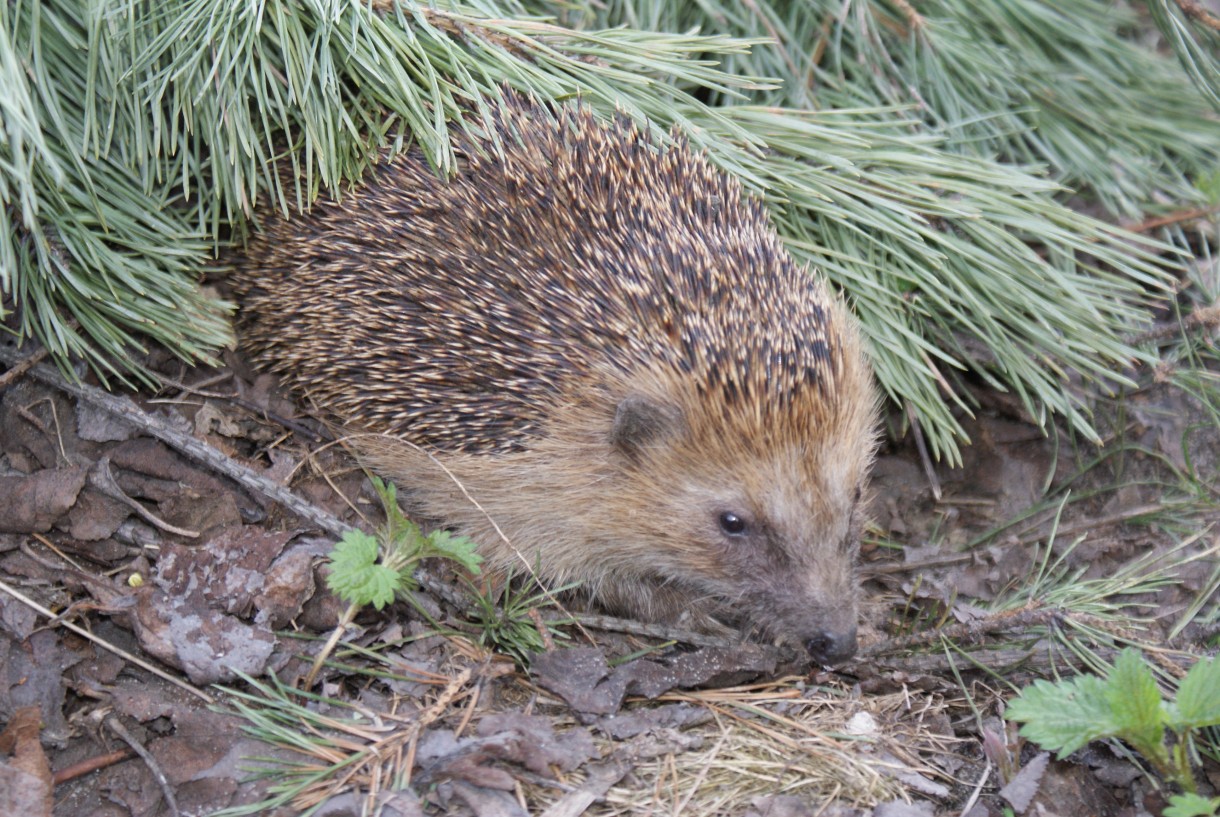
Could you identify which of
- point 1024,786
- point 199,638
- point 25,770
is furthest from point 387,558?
point 1024,786

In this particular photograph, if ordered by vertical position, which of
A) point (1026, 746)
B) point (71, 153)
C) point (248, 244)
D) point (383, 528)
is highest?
point (71, 153)

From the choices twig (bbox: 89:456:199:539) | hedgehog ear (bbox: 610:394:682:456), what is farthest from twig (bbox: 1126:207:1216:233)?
twig (bbox: 89:456:199:539)

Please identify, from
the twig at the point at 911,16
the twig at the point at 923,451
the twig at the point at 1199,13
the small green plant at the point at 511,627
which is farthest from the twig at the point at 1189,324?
the small green plant at the point at 511,627

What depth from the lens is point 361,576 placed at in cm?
362

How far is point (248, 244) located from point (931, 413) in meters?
3.08

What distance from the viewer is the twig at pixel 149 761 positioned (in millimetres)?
3426

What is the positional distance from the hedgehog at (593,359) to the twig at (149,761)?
4.77 ft

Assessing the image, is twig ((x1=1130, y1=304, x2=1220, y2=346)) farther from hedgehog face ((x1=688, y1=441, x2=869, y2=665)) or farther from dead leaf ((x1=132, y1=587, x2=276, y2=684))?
dead leaf ((x1=132, y1=587, x2=276, y2=684))

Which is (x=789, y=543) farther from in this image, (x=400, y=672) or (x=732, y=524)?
(x=400, y=672)

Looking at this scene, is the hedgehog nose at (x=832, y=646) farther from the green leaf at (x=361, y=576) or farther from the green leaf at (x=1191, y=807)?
the green leaf at (x=361, y=576)

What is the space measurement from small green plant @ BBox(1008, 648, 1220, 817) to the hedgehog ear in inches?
62.3

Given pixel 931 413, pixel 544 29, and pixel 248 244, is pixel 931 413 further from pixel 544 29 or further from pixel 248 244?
pixel 248 244

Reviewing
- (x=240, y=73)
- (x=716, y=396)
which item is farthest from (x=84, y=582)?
(x=716, y=396)

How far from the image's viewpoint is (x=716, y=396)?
418 cm
